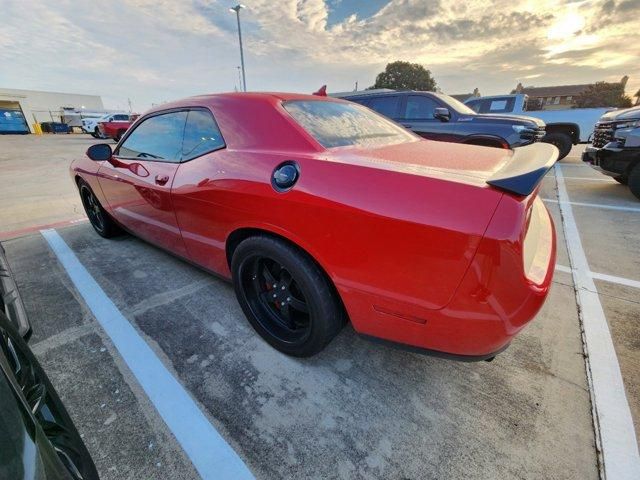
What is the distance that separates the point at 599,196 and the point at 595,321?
4.47 meters

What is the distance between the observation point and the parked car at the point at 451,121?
564 centimetres

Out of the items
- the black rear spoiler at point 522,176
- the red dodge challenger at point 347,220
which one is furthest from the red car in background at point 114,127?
the black rear spoiler at point 522,176

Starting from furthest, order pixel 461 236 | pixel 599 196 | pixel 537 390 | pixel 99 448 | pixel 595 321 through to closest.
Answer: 1. pixel 599 196
2. pixel 595 321
3. pixel 537 390
4. pixel 99 448
5. pixel 461 236

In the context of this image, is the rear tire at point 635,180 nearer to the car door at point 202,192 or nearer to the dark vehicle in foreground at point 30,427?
the car door at point 202,192

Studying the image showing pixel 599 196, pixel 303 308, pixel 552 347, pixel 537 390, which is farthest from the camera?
pixel 599 196

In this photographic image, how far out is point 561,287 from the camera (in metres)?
2.70

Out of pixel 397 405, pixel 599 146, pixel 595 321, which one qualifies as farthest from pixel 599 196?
pixel 397 405

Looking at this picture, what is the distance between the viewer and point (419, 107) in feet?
21.0

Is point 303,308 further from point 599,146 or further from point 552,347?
point 599,146

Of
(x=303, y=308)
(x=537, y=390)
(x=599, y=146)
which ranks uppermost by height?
(x=599, y=146)

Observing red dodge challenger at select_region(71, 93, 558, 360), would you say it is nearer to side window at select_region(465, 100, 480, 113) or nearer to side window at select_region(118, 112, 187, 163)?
side window at select_region(118, 112, 187, 163)

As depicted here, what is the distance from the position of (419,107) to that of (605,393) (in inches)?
233

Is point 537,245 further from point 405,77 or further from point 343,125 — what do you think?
point 405,77

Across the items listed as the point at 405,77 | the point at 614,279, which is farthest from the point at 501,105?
the point at 405,77
